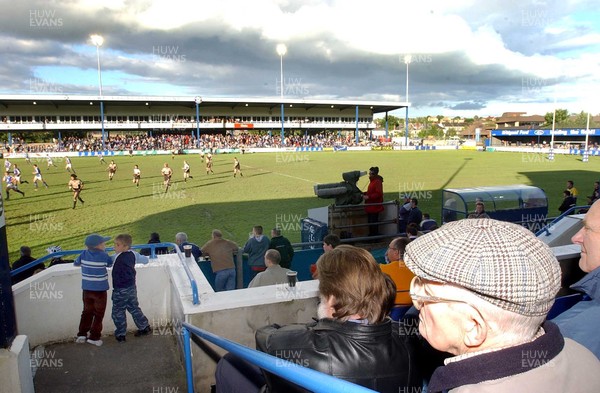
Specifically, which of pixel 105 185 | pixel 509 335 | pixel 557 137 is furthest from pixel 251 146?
pixel 509 335

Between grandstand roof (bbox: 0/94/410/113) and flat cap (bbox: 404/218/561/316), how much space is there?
6763 centimetres

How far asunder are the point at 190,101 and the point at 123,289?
64.2 metres

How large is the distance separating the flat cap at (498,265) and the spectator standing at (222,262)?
6.21 meters

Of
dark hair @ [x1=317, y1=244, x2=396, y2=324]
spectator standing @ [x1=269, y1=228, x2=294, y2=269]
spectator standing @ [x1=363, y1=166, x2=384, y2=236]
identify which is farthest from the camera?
spectator standing @ [x1=363, y1=166, x2=384, y2=236]

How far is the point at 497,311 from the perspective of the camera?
3.77ft

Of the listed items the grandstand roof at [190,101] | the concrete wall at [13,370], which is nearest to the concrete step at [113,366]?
the concrete wall at [13,370]

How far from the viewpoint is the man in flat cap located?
3.59 ft

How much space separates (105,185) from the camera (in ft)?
79.9

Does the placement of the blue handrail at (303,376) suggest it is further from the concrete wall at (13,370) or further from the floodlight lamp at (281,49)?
the floodlight lamp at (281,49)

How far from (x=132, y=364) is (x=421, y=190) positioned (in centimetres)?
1834

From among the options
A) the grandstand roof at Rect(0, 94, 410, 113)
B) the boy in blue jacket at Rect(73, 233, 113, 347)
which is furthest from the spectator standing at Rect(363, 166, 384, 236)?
the grandstand roof at Rect(0, 94, 410, 113)

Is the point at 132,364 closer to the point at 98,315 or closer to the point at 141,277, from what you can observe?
the point at 98,315

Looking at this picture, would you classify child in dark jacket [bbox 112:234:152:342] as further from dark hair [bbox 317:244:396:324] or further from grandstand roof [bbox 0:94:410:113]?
grandstand roof [bbox 0:94:410:113]

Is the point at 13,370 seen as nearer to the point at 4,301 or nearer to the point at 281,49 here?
the point at 4,301
